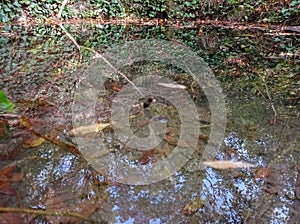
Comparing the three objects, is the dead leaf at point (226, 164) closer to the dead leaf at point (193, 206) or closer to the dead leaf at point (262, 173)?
the dead leaf at point (262, 173)

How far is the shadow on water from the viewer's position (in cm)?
142

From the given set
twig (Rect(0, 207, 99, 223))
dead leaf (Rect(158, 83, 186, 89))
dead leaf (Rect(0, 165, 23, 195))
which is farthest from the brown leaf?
dead leaf (Rect(158, 83, 186, 89))

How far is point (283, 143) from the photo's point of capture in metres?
1.95

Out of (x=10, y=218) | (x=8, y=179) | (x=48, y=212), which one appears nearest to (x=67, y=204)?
(x=48, y=212)

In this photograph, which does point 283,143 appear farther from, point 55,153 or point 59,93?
point 59,93

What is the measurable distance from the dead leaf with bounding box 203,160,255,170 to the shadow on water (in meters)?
0.03

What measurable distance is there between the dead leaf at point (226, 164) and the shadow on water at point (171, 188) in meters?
0.03

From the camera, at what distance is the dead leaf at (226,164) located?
175 cm

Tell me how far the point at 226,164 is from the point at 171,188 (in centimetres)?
39

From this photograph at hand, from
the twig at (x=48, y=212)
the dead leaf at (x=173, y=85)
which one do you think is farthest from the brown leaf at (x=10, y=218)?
the dead leaf at (x=173, y=85)

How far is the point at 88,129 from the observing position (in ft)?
6.77

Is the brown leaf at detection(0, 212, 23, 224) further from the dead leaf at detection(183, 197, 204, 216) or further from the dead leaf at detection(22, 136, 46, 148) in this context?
the dead leaf at detection(183, 197, 204, 216)

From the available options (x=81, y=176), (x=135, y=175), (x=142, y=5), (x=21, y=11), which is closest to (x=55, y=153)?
(x=81, y=176)

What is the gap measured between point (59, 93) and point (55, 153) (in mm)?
920
